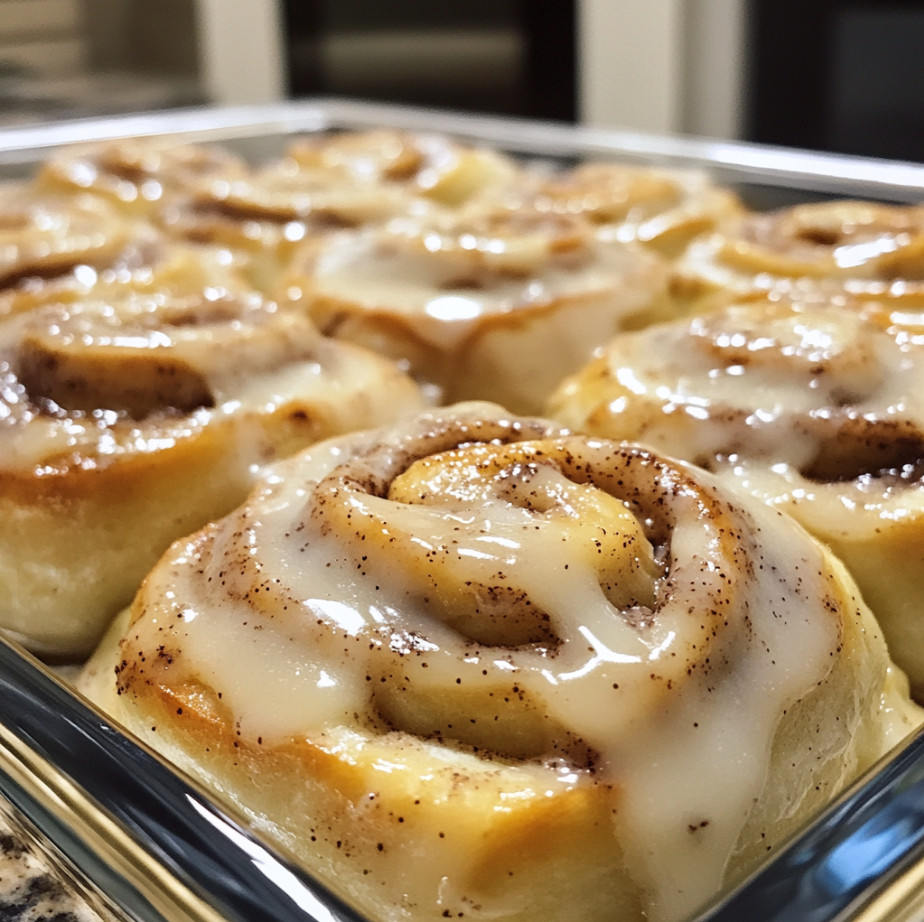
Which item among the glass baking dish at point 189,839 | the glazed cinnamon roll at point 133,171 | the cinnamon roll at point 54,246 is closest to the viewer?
the glass baking dish at point 189,839

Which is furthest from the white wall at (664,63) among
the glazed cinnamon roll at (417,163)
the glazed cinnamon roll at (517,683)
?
the glazed cinnamon roll at (517,683)

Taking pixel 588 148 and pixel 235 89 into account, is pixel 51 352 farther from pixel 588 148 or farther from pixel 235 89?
pixel 235 89

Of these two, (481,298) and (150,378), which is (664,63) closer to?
(481,298)

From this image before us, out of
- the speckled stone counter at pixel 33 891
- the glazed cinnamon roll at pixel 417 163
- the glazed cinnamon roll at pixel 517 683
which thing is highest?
the glazed cinnamon roll at pixel 417 163

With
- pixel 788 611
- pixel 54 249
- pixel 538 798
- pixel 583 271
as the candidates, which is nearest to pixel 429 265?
pixel 583 271

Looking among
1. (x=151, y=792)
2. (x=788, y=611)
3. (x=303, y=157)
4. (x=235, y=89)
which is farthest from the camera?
(x=235, y=89)

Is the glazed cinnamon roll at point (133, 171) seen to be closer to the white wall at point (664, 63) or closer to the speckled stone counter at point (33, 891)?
the speckled stone counter at point (33, 891)
